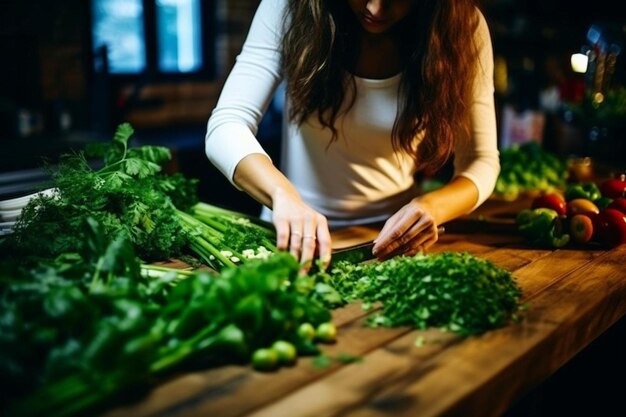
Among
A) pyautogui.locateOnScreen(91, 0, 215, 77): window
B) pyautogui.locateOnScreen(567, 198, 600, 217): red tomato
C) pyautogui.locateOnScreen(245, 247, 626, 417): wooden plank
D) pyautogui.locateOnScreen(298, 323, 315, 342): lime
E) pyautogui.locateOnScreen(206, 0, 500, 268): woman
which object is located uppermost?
Result: pyautogui.locateOnScreen(91, 0, 215, 77): window

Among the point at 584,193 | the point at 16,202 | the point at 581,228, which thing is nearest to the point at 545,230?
the point at 581,228

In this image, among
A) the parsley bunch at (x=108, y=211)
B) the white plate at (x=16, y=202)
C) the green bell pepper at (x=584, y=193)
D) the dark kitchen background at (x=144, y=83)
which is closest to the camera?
the parsley bunch at (x=108, y=211)

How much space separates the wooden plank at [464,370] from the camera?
1037mm

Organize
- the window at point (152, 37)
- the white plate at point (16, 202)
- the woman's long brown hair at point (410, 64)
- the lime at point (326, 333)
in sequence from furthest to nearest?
the window at point (152, 37) < the woman's long brown hair at point (410, 64) < the white plate at point (16, 202) < the lime at point (326, 333)

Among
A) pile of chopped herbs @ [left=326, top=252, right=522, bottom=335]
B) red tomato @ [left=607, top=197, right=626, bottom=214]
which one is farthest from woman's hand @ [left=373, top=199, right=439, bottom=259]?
red tomato @ [left=607, top=197, right=626, bottom=214]

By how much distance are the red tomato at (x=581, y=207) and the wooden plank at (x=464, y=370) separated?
59 cm

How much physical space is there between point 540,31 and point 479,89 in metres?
3.94

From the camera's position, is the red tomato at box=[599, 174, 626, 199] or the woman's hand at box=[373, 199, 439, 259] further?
the red tomato at box=[599, 174, 626, 199]

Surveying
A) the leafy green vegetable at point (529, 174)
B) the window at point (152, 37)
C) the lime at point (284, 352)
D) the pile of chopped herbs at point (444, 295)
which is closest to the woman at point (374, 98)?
the pile of chopped herbs at point (444, 295)

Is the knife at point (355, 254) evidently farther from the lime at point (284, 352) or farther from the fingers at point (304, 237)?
the lime at point (284, 352)

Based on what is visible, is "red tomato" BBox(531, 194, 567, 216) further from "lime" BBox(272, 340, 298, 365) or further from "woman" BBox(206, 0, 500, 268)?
"lime" BBox(272, 340, 298, 365)

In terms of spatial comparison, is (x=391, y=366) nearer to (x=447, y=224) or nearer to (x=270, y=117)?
(x=447, y=224)

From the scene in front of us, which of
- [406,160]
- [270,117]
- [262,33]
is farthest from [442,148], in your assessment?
[270,117]

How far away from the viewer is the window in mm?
3879
